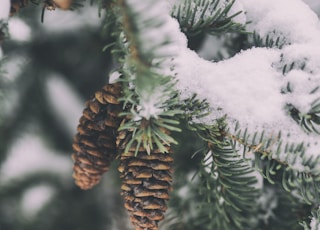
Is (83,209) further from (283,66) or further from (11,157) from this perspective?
(283,66)

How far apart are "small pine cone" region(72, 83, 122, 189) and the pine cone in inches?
2.7

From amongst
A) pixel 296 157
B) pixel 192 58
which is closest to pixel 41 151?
pixel 192 58

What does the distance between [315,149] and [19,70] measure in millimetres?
918

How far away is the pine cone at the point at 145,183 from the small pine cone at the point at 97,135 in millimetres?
68

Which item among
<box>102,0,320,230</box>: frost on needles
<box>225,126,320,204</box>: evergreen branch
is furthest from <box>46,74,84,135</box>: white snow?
<box>225,126,320,204</box>: evergreen branch

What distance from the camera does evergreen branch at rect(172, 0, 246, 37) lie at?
0.78 m

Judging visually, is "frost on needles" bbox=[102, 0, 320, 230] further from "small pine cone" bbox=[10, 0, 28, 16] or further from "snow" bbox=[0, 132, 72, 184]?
"snow" bbox=[0, 132, 72, 184]

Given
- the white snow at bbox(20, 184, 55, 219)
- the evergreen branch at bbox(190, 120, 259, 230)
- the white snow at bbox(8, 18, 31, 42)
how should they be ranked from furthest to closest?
the white snow at bbox(20, 184, 55, 219) → the white snow at bbox(8, 18, 31, 42) → the evergreen branch at bbox(190, 120, 259, 230)

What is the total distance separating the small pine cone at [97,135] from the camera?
81 cm

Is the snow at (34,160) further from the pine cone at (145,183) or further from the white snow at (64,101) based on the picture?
the pine cone at (145,183)

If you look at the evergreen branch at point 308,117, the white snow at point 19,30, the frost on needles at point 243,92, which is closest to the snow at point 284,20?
the frost on needles at point 243,92

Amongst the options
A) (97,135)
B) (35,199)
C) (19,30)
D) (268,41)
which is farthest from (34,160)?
(268,41)

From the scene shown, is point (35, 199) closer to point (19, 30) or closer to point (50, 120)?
point (50, 120)

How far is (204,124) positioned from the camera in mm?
749
